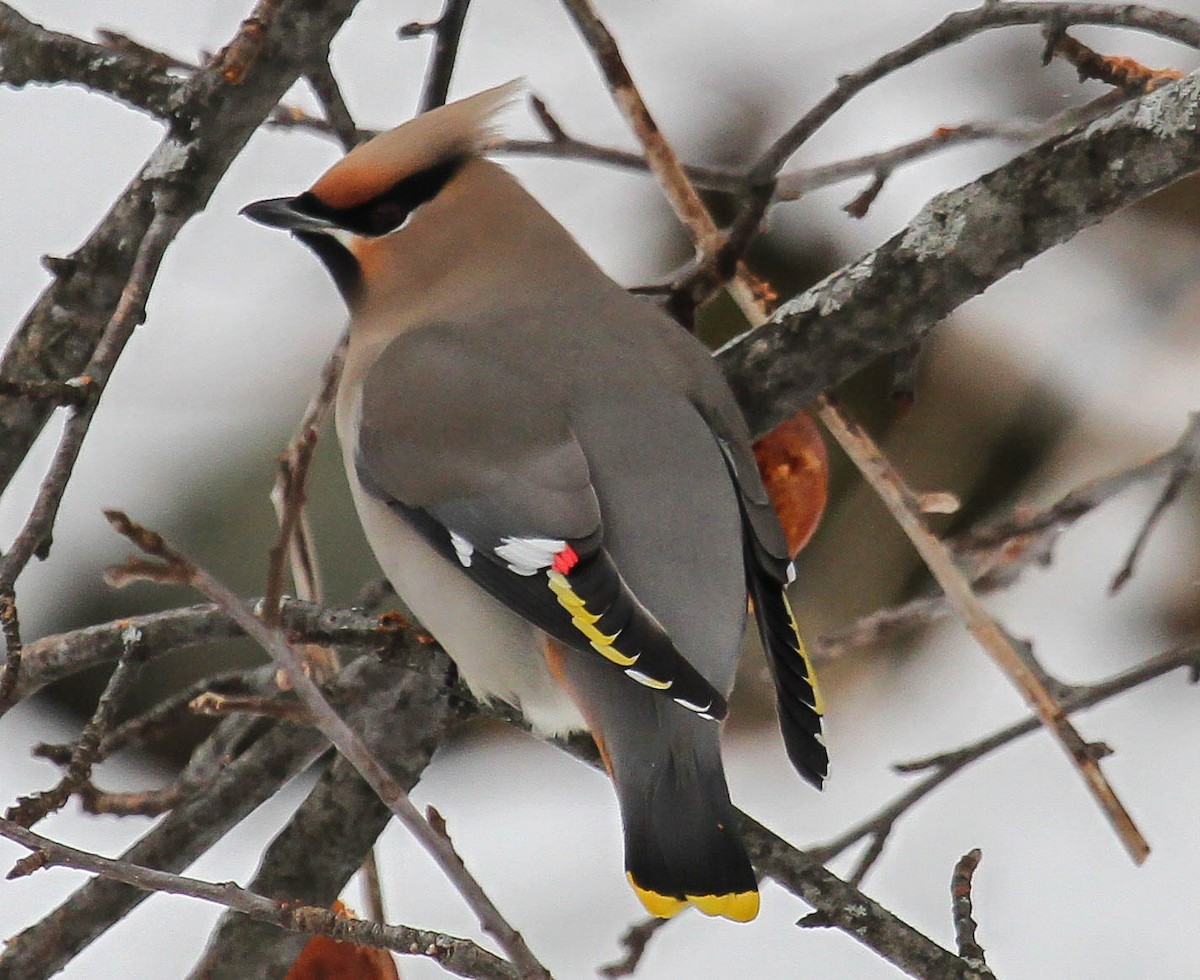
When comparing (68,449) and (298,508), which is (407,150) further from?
(298,508)

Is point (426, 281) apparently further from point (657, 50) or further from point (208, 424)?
point (657, 50)

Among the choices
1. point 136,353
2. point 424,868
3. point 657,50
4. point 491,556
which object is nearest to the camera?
point 491,556

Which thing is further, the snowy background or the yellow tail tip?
the snowy background

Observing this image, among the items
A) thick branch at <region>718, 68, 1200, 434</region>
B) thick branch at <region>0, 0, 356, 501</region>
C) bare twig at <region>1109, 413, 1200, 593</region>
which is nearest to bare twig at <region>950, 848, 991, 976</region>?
thick branch at <region>718, 68, 1200, 434</region>

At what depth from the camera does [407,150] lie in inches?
123

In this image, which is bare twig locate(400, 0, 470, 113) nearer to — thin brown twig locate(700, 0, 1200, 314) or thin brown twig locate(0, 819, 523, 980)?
thin brown twig locate(700, 0, 1200, 314)

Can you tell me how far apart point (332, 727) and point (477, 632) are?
85 cm

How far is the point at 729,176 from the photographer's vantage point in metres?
3.28

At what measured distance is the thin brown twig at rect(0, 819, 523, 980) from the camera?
197 cm

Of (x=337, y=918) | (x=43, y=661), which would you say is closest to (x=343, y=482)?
(x=43, y=661)

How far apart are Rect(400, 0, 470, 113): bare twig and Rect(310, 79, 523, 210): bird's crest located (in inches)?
3.8

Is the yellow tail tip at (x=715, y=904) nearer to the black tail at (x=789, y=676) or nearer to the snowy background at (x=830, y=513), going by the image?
the black tail at (x=789, y=676)

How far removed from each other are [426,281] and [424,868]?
2195 mm

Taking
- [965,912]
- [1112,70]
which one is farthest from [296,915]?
[1112,70]
